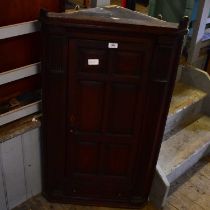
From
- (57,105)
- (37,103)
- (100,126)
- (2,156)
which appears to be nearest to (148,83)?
(100,126)

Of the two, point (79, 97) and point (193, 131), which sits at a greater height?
point (79, 97)

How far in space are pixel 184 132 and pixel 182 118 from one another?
152 millimetres

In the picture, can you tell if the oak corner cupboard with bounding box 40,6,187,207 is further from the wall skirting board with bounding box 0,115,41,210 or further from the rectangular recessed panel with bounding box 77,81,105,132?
the wall skirting board with bounding box 0,115,41,210

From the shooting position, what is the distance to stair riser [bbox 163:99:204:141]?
3.10 metres

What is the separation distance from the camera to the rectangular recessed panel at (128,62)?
6.49 ft

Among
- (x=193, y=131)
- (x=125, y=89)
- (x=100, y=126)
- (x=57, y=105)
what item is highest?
(x=125, y=89)

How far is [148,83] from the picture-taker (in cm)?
210

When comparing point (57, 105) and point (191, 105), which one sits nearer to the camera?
point (57, 105)

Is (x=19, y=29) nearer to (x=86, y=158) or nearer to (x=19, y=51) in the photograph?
(x=19, y=51)

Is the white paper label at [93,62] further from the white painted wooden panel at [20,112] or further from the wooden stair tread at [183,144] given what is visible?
the wooden stair tread at [183,144]

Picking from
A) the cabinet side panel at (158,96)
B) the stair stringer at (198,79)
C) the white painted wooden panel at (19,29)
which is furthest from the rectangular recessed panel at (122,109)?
the stair stringer at (198,79)

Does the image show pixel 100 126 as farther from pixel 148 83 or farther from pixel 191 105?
pixel 191 105

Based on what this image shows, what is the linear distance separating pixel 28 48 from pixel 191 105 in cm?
185

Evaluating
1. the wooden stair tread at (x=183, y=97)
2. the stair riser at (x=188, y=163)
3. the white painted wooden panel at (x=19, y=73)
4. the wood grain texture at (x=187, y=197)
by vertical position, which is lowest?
the wood grain texture at (x=187, y=197)
